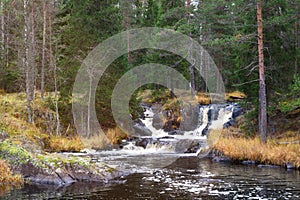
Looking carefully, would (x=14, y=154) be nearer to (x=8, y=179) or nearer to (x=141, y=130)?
(x=8, y=179)

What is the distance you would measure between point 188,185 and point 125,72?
54.4 feet

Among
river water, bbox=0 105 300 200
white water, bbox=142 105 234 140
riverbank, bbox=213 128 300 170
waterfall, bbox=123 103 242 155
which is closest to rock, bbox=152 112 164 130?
waterfall, bbox=123 103 242 155

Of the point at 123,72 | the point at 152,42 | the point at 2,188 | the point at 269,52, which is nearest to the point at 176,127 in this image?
the point at 123,72

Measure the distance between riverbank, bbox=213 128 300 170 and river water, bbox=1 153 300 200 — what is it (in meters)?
0.77

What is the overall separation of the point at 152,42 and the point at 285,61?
58.6ft

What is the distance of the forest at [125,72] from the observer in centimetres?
1956

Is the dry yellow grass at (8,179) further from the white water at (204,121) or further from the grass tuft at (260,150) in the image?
the white water at (204,121)

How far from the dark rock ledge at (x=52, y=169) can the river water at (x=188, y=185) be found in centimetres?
55

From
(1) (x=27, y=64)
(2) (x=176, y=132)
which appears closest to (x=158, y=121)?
(2) (x=176, y=132)

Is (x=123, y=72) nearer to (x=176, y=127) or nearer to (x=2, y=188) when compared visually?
(x=176, y=127)

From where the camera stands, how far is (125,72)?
94.7 ft

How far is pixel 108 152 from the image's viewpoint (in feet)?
76.1

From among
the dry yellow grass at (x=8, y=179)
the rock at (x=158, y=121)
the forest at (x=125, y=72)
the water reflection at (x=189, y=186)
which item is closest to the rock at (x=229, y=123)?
the forest at (x=125, y=72)

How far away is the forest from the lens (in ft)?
64.2
